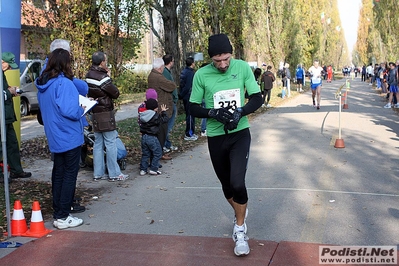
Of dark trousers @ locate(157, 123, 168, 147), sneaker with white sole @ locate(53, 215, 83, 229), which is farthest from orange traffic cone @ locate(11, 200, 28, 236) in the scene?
dark trousers @ locate(157, 123, 168, 147)

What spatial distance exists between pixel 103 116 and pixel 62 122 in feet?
7.39

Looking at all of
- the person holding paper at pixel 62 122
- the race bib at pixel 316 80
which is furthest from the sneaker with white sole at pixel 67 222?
the race bib at pixel 316 80

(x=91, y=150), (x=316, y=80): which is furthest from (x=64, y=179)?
(x=316, y=80)

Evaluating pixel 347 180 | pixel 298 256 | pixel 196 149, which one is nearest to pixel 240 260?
pixel 298 256

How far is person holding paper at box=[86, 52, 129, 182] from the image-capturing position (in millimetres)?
7914

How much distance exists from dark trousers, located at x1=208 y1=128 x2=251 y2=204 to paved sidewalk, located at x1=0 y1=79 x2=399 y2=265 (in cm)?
64

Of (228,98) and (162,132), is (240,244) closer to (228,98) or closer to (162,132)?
(228,98)

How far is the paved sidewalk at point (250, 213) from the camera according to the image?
497 centimetres

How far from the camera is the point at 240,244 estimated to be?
4.81m

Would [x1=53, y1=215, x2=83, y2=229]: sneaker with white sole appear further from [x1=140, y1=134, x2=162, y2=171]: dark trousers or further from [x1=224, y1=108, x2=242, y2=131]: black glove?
[x1=140, y1=134, x2=162, y2=171]: dark trousers

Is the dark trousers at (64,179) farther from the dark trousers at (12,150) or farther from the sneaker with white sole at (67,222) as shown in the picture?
the dark trousers at (12,150)

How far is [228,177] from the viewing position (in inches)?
203

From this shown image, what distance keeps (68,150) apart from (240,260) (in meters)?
2.50

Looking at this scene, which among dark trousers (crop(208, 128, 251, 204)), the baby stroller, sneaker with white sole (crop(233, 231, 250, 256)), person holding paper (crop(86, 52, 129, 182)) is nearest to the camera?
sneaker with white sole (crop(233, 231, 250, 256))
